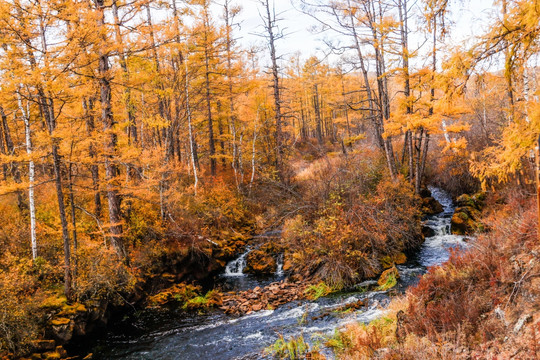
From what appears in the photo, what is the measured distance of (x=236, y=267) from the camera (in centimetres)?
1337

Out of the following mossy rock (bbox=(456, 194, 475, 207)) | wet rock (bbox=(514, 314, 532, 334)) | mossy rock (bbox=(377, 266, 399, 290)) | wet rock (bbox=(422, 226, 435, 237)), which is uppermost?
wet rock (bbox=(514, 314, 532, 334))

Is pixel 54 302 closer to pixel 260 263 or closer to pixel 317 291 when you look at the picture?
pixel 260 263

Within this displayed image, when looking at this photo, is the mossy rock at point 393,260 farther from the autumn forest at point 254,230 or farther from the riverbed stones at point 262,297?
the riverbed stones at point 262,297

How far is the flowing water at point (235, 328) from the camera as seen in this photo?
712cm

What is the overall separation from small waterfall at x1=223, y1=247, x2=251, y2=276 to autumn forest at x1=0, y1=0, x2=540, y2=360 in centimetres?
9

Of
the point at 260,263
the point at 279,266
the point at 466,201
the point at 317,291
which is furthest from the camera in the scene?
the point at 466,201

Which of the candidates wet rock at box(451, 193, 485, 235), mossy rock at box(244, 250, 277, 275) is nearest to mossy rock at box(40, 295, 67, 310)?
mossy rock at box(244, 250, 277, 275)

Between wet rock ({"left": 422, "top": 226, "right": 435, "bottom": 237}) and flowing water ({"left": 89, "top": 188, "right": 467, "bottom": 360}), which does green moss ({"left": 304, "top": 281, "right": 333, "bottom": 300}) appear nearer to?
flowing water ({"left": 89, "top": 188, "right": 467, "bottom": 360})

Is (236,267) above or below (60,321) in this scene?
below

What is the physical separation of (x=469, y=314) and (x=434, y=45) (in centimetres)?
1356

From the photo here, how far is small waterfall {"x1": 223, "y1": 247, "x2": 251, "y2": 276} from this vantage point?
13.2 meters

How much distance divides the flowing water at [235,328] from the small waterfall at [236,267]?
11.4 feet

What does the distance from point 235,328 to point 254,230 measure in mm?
8519

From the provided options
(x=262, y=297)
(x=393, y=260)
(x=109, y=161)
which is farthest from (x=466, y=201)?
(x=109, y=161)
